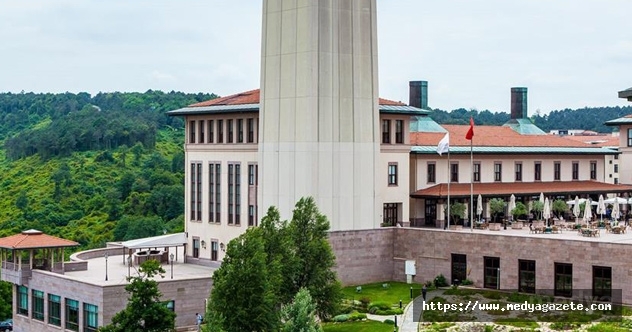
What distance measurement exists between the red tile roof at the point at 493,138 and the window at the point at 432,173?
58.2 inches

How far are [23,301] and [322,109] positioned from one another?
2094cm

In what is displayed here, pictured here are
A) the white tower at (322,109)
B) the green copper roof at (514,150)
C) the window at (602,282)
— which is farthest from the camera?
the green copper roof at (514,150)

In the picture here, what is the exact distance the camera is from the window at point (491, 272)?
171ft

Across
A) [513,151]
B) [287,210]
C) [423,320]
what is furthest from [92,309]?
[513,151]

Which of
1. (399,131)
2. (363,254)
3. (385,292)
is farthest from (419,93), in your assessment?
(385,292)

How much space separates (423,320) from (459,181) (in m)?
22.2

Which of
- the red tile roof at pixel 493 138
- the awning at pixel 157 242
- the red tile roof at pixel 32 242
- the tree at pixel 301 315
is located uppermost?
the red tile roof at pixel 493 138

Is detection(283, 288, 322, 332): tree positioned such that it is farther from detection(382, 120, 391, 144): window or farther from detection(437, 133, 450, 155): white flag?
detection(382, 120, 391, 144): window

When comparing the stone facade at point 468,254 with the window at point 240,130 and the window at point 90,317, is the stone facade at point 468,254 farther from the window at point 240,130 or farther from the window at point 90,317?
the window at point 90,317

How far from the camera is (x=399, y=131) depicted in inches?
2491

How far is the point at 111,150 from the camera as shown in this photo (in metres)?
156

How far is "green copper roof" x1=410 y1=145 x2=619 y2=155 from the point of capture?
65.0 m

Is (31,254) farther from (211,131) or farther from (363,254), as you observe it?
(363,254)

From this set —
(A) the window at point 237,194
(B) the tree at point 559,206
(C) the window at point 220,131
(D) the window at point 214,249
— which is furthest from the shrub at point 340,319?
(B) the tree at point 559,206
